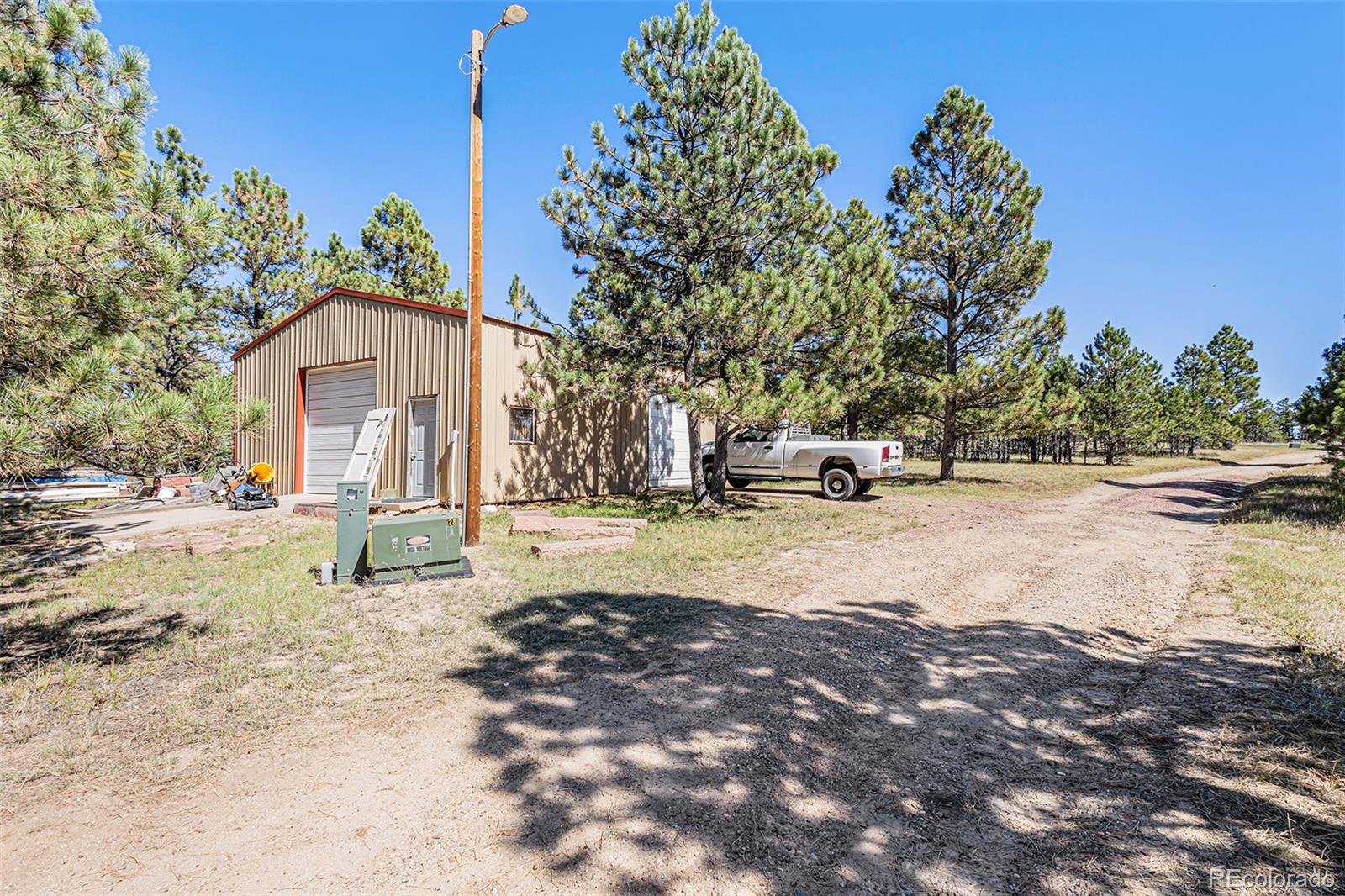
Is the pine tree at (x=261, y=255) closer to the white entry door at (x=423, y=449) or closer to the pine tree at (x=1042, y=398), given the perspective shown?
the white entry door at (x=423, y=449)

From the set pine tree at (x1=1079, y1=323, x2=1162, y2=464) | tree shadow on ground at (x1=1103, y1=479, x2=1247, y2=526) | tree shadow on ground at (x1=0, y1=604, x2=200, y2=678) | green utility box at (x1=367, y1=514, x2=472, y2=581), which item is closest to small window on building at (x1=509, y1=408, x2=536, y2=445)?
green utility box at (x1=367, y1=514, x2=472, y2=581)

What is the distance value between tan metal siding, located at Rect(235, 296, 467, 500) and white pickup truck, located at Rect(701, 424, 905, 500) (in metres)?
6.05

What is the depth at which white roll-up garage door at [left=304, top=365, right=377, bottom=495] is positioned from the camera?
44.2 ft

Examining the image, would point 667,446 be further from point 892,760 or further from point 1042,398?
point 892,760

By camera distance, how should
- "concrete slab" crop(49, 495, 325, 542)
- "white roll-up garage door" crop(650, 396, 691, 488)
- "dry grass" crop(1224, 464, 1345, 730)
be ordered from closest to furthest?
"dry grass" crop(1224, 464, 1345, 730) < "concrete slab" crop(49, 495, 325, 542) < "white roll-up garage door" crop(650, 396, 691, 488)

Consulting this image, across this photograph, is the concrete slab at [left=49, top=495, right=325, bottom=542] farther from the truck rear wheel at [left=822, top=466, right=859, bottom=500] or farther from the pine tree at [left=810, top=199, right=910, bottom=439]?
the truck rear wheel at [left=822, top=466, right=859, bottom=500]

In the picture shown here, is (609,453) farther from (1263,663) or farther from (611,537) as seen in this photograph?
(1263,663)

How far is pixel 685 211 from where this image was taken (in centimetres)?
1064

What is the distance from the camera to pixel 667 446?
58.0 ft

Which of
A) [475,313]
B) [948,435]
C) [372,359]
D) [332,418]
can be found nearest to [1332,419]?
[948,435]

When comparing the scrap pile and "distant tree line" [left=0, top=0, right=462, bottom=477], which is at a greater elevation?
"distant tree line" [left=0, top=0, right=462, bottom=477]

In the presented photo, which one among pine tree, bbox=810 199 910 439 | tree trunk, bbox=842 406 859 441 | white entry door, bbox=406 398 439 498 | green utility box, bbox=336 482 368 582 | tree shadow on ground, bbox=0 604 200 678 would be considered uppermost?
pine tree, bbox=810 199 910 439

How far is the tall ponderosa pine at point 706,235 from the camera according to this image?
33.3ft

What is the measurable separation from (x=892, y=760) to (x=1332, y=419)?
43.1 ft
